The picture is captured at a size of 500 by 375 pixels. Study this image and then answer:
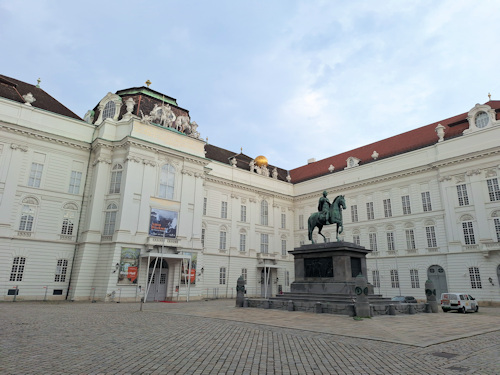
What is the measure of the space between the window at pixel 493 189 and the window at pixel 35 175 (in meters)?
43.3

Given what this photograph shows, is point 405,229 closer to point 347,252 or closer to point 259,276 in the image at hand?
point 259,276

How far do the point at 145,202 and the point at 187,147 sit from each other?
8.23 m

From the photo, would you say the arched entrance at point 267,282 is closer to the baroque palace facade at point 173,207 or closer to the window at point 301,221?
the baroque palace facade at point 173,207

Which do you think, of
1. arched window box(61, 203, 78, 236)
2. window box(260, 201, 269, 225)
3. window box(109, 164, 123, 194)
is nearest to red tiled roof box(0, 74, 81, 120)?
window box(109, 164, 123, 194)

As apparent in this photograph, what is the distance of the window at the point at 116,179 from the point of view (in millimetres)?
32406

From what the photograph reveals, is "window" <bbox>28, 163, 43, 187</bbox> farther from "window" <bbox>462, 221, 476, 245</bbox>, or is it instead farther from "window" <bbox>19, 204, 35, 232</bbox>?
"window" <bbox>462, 221, 476, 245</bbox>

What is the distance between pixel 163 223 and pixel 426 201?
2896 cm

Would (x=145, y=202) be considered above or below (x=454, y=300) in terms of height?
above

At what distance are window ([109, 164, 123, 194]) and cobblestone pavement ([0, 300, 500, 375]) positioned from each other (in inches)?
810

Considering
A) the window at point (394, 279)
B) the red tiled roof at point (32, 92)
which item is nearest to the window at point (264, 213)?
the window at point (394, 279)

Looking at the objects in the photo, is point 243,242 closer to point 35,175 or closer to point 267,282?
point 267,282

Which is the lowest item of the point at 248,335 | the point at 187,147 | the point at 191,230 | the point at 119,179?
the point at 248,335

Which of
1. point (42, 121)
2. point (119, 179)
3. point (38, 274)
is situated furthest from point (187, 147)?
point (38, 274)

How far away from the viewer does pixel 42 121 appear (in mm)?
31703
